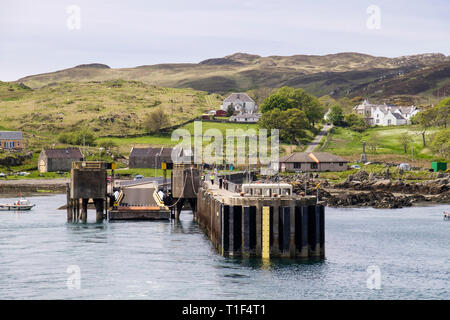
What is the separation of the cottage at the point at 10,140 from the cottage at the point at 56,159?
18266mm

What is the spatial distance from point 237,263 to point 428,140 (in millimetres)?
124827

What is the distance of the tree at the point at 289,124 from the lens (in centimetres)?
16700

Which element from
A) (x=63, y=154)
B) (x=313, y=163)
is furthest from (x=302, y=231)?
(x=63, y=154)

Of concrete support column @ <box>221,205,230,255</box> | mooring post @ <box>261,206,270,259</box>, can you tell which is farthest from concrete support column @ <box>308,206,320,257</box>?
concrete support column @ <box>221,205,230,255</box>

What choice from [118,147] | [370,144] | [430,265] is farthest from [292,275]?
[118,147]

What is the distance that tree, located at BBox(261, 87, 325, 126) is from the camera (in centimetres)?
18850

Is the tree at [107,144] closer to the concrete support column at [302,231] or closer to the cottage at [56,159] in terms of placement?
the cottage at [56,159]

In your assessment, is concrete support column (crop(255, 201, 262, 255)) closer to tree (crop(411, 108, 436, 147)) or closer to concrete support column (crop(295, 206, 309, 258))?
concrete support column (crop(295, 206, 309, 258))

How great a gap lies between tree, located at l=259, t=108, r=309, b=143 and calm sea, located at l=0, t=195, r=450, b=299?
95961mm

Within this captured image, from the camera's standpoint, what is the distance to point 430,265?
1970 inches

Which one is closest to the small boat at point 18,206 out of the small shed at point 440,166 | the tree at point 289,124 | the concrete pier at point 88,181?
the concrete pier at point 88,181
